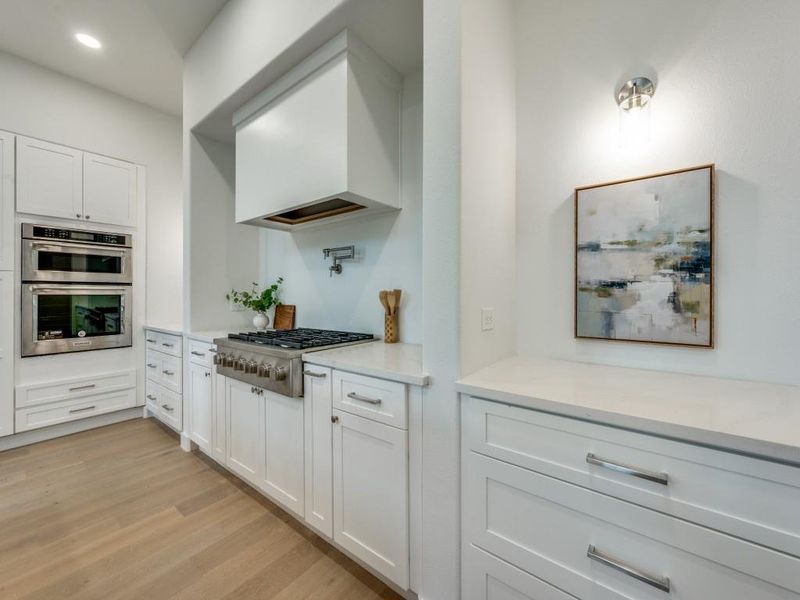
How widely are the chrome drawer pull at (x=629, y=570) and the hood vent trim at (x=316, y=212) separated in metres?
1.89

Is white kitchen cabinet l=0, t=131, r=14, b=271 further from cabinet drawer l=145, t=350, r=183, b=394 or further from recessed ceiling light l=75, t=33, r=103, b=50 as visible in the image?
cabinet drawer l=145, t=350, r=183, b=394

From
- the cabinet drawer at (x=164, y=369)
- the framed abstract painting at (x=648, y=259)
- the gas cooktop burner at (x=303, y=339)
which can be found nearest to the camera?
the framed abstract painting at (x=648, y=259)

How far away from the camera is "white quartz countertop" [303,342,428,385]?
132 centimetres

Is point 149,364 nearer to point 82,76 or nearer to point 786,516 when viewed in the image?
→ point 82,76

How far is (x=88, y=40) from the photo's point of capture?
8.70 feet

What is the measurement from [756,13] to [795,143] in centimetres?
47

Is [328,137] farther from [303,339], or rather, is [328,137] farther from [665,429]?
[665,429]

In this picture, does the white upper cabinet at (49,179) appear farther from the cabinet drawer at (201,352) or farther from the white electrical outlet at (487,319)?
the white electrical outlet at (487,319)

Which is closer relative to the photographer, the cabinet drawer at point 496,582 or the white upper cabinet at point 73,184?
the cabinet drawer at point 496,582

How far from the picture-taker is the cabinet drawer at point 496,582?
1.03m

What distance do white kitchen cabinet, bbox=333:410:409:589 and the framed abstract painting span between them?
97 centimetres

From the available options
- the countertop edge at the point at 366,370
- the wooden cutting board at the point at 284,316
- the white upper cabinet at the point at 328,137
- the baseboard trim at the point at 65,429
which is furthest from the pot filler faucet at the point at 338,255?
the baseboard trim at the point at 65,429

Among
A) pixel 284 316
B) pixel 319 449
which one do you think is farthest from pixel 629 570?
pixel 284 316

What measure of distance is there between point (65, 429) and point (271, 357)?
271 centimetres
